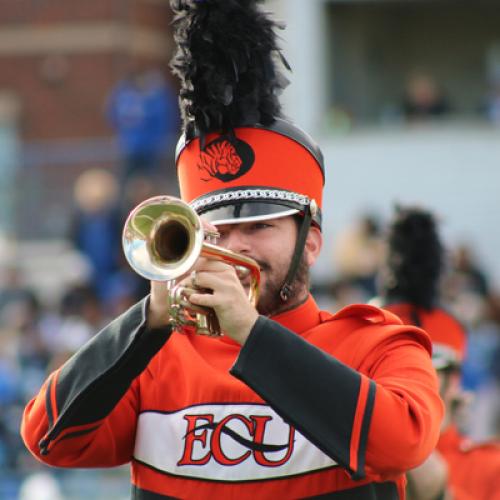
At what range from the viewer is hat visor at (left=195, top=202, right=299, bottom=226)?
3.49m

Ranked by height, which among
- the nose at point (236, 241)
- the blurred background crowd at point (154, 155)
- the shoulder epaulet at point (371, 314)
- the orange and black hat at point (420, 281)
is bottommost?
Answer: the blurred background crowd at point (154, 155)

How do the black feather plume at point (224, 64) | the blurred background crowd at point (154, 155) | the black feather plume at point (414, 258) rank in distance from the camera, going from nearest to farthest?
the black feather plume at point (224, 64) → the black feather plume at point (414, 258) → the blurred background crowd at point (154, 155)

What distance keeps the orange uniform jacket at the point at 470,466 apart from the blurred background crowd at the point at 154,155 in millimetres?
959

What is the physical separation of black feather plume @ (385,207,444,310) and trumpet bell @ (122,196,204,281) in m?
2.38

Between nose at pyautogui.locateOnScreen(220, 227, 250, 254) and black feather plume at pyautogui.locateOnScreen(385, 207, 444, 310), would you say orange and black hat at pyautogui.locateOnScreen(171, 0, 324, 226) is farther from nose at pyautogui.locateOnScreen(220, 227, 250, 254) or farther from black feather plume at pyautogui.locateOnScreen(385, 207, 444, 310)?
black feather plume at pyautogui.locateOnScreen(385, 207, 444, 310)

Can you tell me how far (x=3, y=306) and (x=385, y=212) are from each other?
4358 millimetres

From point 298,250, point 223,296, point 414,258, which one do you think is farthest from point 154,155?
point 223,296

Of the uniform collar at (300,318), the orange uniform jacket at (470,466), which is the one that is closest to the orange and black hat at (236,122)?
the uniform collar at (300,318)

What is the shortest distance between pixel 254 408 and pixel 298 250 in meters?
0.45

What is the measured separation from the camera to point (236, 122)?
360cm

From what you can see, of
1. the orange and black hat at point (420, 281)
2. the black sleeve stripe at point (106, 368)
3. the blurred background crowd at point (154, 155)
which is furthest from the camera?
the blurred background crowd at point (154, 155)

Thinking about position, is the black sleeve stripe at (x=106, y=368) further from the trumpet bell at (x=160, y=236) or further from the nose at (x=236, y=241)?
the nose at (x=236, y=241)

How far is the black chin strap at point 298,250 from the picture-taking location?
11.7ft

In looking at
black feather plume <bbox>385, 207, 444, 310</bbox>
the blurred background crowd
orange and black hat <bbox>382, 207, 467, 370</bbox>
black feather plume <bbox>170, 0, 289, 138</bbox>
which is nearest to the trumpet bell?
black feather plume <bbox>170, 0, 289, 138</bbox>
